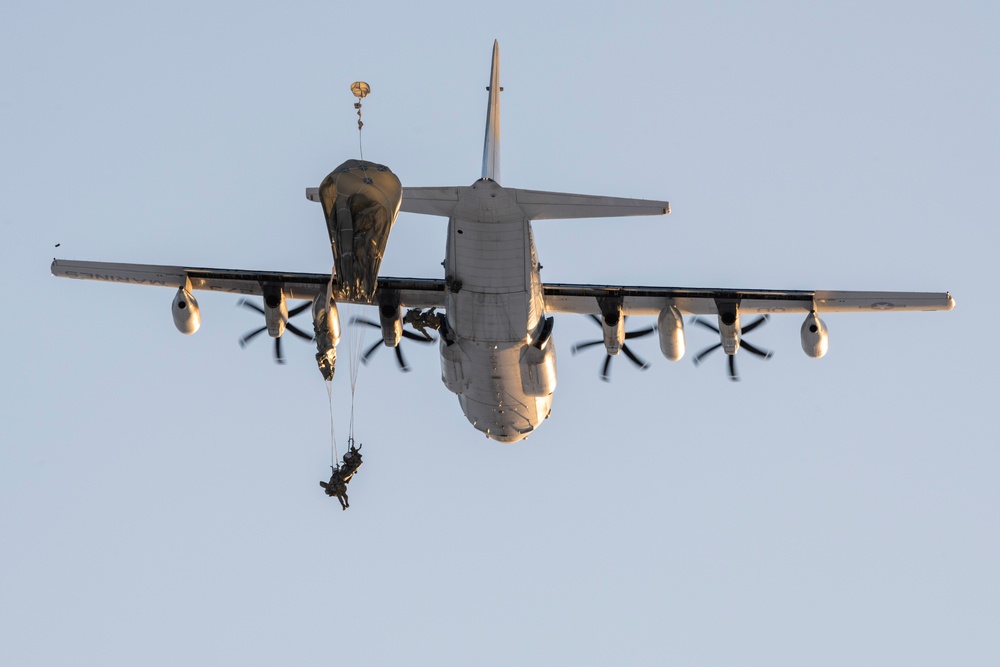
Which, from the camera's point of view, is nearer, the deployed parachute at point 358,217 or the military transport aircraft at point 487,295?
the deployed parachute at point 358,217

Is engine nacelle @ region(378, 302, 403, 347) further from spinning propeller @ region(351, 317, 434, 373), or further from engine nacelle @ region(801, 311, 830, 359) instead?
engine nacelle @ region(801, 311, 830, 359)

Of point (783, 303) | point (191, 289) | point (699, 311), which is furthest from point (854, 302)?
point (191, 289)

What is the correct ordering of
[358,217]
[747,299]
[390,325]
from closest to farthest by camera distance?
[358,217]
[747,299]
[390,325]

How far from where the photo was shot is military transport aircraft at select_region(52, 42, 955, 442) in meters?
31.8

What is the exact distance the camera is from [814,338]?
41219 mm

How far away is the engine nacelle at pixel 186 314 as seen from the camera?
41.4m

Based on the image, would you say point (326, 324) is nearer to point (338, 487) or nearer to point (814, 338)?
point (338, 487)

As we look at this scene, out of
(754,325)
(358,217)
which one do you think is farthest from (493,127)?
(358,217)

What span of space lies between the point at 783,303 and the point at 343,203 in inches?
701

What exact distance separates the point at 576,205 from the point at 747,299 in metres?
9.57

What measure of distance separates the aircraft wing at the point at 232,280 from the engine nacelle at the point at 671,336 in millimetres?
7120

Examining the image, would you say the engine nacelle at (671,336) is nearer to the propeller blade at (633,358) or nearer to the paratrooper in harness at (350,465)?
the propeller blade at (633,358)

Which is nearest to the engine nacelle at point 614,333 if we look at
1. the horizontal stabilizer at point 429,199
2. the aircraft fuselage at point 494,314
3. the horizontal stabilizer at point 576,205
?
the aircraft fuselage at point 494,314

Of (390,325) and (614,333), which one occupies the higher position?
(390,325)
